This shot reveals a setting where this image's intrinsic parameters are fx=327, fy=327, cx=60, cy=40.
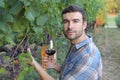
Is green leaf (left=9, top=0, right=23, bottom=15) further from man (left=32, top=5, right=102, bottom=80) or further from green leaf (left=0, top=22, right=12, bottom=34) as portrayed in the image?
man (left=32, top=5, right=102, bottom=80)

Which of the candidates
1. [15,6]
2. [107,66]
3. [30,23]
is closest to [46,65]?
[30,23]

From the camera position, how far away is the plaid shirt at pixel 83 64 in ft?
7.21

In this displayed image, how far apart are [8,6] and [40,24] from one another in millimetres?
234

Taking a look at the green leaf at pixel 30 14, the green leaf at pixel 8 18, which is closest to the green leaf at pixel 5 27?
the green leaf at pixel 8 18

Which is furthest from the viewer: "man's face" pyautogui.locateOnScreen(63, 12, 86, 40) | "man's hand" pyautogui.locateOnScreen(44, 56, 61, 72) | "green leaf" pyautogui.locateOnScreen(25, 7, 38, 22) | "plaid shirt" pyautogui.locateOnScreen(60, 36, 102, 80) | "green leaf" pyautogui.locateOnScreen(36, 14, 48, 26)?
"man's hand" pyautogui.locateOnScreen(44, 56, 61, 72)

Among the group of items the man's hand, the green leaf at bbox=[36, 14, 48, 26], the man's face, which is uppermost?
the green leaf at bbox=[36, 14, 48, 26]

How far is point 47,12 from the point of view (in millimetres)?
2150

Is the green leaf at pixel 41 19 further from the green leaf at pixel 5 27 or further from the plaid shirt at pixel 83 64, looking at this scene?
the plaid shirt at pixel 83 64

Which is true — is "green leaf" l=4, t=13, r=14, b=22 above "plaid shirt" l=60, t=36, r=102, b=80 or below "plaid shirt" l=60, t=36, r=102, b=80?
above

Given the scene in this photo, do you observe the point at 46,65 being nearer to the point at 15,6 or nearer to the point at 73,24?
the point at 73,24

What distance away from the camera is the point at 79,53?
2305 millimetres

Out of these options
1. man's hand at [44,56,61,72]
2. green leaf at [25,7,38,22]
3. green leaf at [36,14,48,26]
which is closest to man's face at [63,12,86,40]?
green leaf at [36,14,48,26]

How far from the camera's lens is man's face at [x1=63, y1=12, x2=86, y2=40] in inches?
91.8

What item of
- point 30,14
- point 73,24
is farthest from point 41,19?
point 73,24
